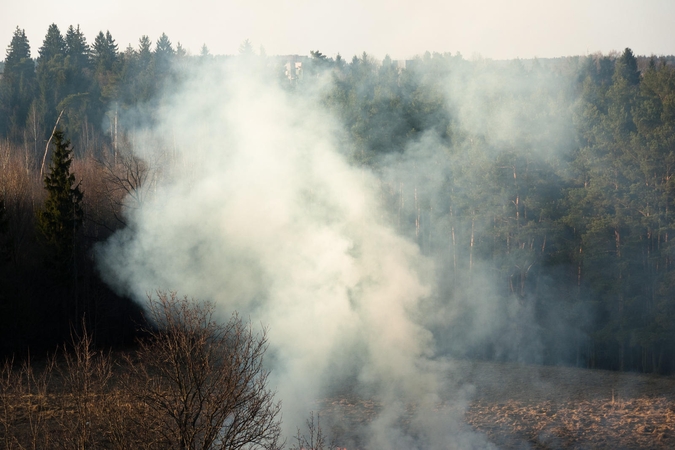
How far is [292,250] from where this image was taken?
18172 millimetres

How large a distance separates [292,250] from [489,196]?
1360cm

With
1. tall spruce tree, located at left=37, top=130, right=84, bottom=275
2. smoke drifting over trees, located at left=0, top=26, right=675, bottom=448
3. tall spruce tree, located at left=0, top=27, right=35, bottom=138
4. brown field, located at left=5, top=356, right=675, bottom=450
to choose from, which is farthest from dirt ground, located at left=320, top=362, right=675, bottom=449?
tall spruce tree, located at left=0, top=27, right=35, bottom=138

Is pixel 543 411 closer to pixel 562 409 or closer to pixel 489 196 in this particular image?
pixel 562 409

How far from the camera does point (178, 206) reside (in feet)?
65.0

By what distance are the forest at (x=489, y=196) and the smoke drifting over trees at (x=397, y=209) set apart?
100mm

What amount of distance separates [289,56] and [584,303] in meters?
16.3

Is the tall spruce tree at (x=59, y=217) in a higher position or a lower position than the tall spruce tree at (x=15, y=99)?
lower

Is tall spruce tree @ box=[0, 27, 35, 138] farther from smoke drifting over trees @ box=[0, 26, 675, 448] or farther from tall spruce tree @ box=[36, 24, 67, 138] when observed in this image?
smoke drifting over trees @ box=[0, 26, 675, 448]

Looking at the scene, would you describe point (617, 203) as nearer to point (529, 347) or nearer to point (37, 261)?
point (529, 347)

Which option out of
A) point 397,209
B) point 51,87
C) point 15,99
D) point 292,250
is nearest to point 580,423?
point 292,250

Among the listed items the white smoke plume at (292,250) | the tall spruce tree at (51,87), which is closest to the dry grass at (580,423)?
the white smoke plume at (292,250)

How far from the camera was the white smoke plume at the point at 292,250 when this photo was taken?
57.3ft

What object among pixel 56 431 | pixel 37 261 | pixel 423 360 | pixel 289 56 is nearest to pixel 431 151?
pixel 289 56

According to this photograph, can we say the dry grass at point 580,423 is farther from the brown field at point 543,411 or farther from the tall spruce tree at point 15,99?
the tall spruce tree at point 15,99
